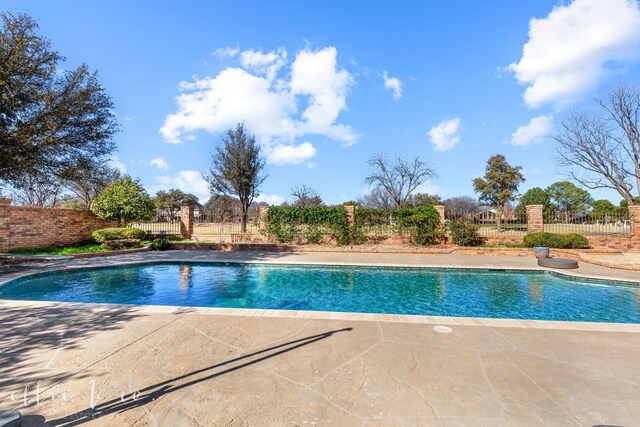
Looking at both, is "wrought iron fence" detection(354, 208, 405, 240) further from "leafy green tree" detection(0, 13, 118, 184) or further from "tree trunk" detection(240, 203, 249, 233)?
"leafy green tree" detection(0, 13, 118, 184)

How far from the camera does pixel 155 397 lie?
105 inches

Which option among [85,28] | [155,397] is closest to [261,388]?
[155,397]

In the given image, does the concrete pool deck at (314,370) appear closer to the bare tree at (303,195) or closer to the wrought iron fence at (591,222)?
the wrought iron fence at (591,222)

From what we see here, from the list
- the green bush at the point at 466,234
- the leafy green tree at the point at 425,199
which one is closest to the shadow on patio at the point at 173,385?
the green bush at the point at 466,234

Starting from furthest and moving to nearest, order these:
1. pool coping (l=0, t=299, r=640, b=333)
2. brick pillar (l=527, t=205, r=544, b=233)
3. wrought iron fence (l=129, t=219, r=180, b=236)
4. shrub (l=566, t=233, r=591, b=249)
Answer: wrought iron fence (l=129, t=219, r=180, b=236) → brick pillar (l=527, t=205, r=544, b=233) → shrub (l=566, t=233, r=591, b=249) → pool coping (l=0, t=299, r=640, b=333)

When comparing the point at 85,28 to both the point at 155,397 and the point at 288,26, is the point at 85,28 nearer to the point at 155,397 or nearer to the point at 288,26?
the point at 288,26

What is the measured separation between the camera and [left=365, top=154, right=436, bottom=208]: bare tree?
95.8ft

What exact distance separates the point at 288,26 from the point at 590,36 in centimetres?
1053

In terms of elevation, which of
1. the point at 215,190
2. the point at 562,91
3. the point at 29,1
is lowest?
the point at 215,190

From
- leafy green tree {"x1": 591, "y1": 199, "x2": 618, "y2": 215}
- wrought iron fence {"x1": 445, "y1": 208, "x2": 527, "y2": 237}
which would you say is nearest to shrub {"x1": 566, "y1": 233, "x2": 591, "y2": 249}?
wrought iron fence {"x1": 445, "y1": 208, "x2": 527, "y2": 237}

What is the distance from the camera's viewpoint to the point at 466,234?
14.8 metres

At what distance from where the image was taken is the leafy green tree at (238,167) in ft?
77.7

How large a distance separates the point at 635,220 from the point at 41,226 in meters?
28.3

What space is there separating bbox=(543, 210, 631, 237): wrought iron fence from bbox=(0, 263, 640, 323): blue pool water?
7545 millimetres
